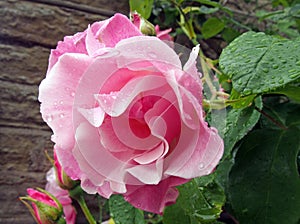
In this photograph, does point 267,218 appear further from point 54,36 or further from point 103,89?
point 54,36

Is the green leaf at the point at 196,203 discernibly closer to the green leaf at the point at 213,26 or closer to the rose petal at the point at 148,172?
the rose petal at the point at 148,172

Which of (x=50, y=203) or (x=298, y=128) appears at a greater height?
(x=298, y=128)

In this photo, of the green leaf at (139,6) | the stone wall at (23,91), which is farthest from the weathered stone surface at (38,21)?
the green leaf at (139,6)

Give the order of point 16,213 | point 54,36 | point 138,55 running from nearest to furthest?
point 138,55, point 16,213, point 54,36

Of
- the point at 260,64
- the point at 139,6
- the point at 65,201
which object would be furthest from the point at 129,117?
the point at 65,201

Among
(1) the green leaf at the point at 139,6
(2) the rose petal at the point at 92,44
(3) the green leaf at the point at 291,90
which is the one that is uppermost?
(2) the rose petal at the point at 92,44

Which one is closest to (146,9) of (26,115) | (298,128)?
(298,128)

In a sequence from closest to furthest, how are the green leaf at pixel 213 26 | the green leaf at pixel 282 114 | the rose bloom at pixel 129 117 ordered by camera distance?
1. the rose bloom at pixel 129 117
2. the green leaf at pixel 282 114
3. the green leaf at pixel 213 26
